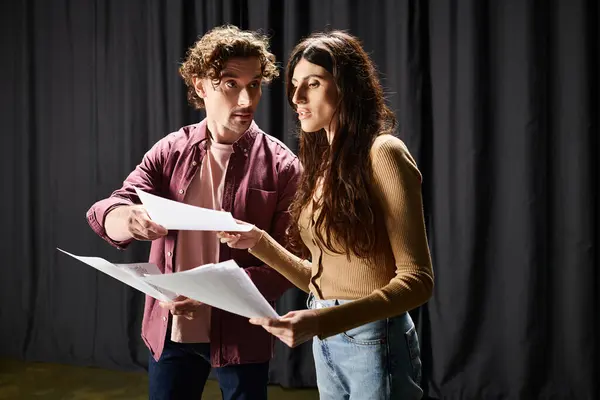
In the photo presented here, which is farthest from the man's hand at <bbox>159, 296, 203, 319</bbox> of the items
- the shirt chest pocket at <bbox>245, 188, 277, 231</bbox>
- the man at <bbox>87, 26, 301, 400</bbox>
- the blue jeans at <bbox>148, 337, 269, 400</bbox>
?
the shirt chest pocket at <bbox>245, 188, 277, 231</bbox>

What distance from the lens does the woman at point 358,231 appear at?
1251mm

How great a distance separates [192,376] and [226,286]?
2.25ft

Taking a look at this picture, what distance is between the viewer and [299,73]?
1391 mm

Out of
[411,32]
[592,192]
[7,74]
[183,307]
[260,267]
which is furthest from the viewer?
[7,74]

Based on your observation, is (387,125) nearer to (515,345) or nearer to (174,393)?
(174,393)

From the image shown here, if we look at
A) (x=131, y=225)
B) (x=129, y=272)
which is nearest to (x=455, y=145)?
(x=131, y=225)

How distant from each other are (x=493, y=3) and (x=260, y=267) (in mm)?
2139

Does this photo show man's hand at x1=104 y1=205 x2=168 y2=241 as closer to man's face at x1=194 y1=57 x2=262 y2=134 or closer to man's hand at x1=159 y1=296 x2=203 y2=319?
man's hand at x1=159 y1=296 x2=203 y2=319

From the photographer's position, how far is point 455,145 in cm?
336

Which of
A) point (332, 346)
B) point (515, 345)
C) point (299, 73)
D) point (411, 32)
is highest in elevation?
point (411, 32)

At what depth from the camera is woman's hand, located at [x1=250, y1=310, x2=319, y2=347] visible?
116 centimetres

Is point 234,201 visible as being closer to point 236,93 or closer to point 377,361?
point 236,93

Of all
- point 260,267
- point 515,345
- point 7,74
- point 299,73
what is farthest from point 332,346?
point 7,74

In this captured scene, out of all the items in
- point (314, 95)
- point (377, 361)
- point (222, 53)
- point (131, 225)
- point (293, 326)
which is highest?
point (222, 53)
